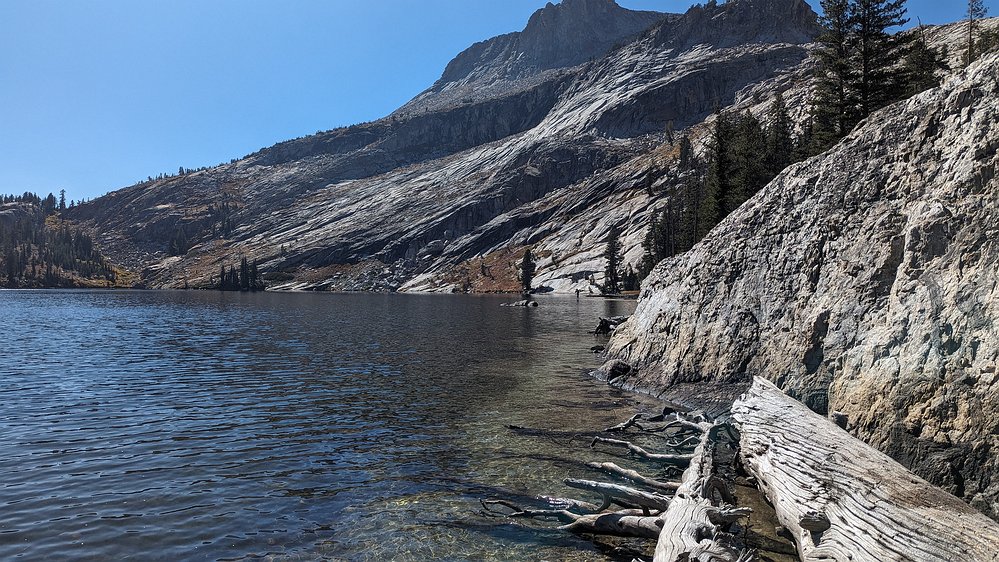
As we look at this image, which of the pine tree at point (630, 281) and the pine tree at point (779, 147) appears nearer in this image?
the pine tree at point (779, 147)

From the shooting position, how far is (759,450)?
13281 millimetres

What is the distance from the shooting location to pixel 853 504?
29.9 feet

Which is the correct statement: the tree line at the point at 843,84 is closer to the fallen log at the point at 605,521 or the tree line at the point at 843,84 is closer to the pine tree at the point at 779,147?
the pine tree at the point at 779,147

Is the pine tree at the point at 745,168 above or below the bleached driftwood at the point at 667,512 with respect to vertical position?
above

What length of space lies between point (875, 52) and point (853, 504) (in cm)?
4074

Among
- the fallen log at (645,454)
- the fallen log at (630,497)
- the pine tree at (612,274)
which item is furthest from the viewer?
the pine tree at (612,274)

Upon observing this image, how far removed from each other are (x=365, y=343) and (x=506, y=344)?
488 inches

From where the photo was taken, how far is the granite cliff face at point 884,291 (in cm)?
1090

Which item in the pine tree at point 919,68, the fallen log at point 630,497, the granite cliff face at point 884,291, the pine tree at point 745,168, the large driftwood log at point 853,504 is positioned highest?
the pine tree at point 919,68

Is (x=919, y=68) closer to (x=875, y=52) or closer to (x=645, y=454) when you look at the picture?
(x=875, y=52)

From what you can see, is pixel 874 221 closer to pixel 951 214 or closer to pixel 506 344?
pixel 951 214

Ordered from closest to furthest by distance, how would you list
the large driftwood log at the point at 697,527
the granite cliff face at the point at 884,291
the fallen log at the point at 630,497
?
the large driftwood log at the point at 697,527 < the granite cliff face at the point at 884,291 < the fallen log at the point at 630,497

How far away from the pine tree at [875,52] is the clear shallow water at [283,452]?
2892 centimetres

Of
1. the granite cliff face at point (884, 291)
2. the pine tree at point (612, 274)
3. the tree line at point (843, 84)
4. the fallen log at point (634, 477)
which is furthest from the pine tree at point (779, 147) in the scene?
the pine tree at point (612, 274)
